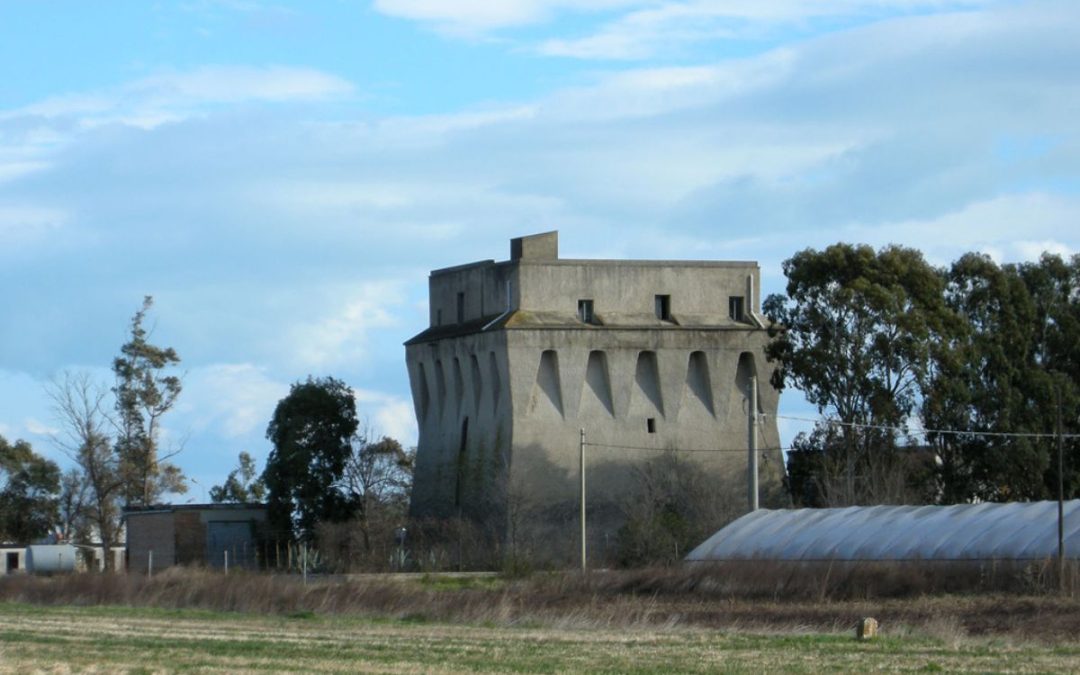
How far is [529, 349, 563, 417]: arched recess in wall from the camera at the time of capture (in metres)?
72.4

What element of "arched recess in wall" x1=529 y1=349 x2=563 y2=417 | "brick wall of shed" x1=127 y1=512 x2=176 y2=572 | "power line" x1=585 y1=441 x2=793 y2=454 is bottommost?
"brick wall of shed" x1=127 y1=512 x2=176 y2=572

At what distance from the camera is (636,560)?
63.4 m

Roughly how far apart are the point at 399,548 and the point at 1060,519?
3387cm

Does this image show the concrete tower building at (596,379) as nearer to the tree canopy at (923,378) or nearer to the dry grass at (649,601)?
the tree canopy at (923,378)

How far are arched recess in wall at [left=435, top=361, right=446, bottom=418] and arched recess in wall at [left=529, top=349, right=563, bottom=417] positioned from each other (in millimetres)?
6912

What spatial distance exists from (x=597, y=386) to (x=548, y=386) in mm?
2121

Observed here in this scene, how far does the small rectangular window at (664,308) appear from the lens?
245 ft

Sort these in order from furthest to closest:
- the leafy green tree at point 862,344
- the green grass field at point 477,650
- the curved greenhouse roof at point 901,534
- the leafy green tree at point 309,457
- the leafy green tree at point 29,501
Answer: the leafy green tree at point 29,501 < the leafy green tree at point 309,457 < the leafy green tree at point 862,344 < the curved greenhouse roof at point 901,534 < the green grass field at point 477,650

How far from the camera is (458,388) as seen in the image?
252 feet

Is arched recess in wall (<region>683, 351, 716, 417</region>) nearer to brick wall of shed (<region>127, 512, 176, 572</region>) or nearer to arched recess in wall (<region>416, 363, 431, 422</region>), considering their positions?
arched recess in wall (<region>416, 363, 431, 422</region>)

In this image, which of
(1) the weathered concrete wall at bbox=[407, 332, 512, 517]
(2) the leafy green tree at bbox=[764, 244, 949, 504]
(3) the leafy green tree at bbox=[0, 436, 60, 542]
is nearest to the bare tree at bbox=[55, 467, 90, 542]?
(3) the leafy green tree at bbox=[0, 436, 60, 542]

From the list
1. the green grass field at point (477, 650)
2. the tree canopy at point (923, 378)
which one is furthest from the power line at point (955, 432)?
the green grass field at point (477, 650)

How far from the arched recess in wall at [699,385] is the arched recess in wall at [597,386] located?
10.8 feet

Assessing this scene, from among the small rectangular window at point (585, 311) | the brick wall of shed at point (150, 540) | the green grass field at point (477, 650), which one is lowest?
the green grass field at point (477, 650)
